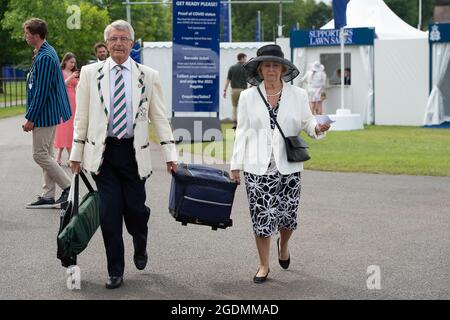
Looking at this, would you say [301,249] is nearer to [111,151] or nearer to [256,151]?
[256,151]

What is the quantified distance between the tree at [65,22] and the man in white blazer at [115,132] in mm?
A: 34829

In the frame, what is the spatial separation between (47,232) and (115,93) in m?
2.63

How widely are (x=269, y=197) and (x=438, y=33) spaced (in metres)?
18.1

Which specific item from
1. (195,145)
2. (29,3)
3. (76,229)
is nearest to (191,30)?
(195,145)

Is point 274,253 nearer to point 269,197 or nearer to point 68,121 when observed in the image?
point 269,197

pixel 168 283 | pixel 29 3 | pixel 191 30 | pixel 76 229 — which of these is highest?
pixel 29 3

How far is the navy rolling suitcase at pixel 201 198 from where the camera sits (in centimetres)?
627

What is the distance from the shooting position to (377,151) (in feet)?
52.6

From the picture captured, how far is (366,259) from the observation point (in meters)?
7.05

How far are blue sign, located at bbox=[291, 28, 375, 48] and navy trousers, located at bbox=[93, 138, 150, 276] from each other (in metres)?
18.7

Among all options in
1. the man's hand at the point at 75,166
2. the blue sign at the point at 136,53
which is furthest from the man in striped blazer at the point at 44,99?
the blue sign at the point at 136,53

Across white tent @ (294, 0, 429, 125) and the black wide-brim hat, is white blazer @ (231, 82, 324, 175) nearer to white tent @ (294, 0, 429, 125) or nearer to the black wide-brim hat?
the black wide-brim hat

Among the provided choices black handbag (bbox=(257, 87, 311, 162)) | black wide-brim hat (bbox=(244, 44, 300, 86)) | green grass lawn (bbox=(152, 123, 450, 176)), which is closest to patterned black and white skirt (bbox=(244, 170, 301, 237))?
black handbag (bbox=(257, 87, 311, 162))

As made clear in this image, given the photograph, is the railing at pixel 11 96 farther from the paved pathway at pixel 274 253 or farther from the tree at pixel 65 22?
the paved pathway at pixel 274 253
